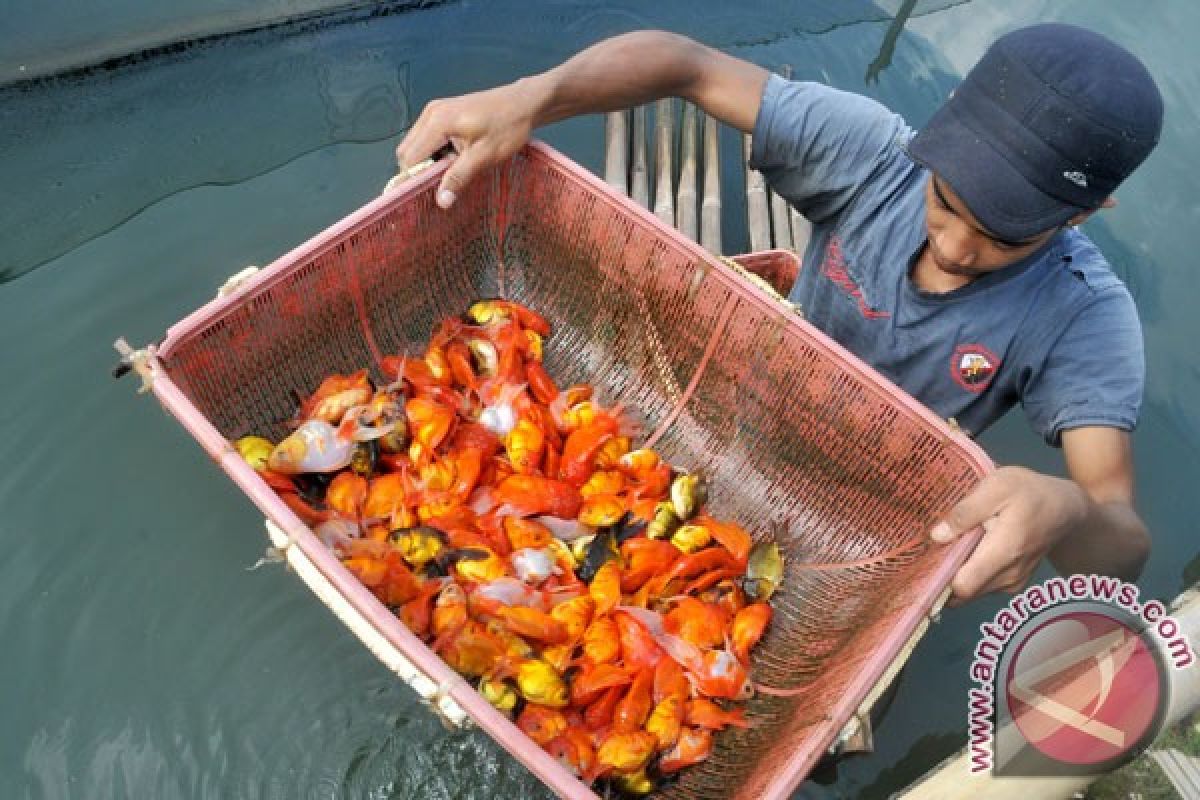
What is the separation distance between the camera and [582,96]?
8.39 ft

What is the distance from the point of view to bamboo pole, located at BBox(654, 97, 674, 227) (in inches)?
164

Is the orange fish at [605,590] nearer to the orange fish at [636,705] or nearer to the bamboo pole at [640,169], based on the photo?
the orange fish at [636,705]

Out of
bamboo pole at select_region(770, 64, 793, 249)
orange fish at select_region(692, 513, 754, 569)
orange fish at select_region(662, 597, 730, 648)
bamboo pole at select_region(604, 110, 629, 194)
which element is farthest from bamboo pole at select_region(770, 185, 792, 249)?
orange fish at select_region(662, 597, 730, 648)

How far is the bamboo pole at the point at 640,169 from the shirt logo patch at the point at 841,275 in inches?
67.7

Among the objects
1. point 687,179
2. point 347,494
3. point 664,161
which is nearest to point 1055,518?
point 347,494

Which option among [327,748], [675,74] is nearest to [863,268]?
[675,74]

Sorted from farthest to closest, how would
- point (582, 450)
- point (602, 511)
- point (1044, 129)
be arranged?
1. point (582, 450)
2. point (602, 511)
3. point (1044, 129)

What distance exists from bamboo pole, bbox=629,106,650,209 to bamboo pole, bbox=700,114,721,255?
28 centimetres

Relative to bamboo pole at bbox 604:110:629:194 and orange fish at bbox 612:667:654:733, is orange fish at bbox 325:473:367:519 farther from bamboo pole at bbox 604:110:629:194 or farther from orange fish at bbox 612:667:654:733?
bamboo pole at bbox 604:110:629:194

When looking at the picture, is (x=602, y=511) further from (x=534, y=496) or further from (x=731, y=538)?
(x=731, y=538)

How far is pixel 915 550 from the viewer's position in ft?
7.90

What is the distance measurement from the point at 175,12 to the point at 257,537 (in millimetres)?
2674

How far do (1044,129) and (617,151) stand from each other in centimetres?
269

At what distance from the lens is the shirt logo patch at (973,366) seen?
237 centimetres
